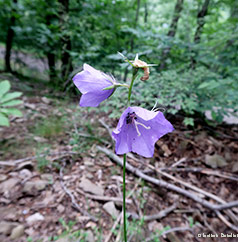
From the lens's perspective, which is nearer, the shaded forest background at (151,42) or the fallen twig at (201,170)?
the fallen twig at (201,170)

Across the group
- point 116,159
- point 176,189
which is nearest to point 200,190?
point 176,189

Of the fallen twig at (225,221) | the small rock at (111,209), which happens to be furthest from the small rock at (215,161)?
the small rock at (111,209)

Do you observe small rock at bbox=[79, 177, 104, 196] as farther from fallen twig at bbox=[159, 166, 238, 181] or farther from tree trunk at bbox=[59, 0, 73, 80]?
tree trunk at bbox=[59, 0, 73, 80]

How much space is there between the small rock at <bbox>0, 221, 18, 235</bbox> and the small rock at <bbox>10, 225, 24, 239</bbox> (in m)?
0.04

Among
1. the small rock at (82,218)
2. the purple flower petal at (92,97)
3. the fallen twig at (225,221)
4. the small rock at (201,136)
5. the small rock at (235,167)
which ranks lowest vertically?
the fallen twig at (225,221)

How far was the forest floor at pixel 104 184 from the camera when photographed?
175 centimetres

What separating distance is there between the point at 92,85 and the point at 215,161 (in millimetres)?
2860

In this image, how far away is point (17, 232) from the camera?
156cm

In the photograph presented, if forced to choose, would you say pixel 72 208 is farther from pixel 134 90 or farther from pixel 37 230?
pixel 134 90

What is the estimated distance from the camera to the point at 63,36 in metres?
4.53

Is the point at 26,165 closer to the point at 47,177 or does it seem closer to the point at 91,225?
the point at 47,177

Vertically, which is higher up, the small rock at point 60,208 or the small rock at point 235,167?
the small rock at point 235,167

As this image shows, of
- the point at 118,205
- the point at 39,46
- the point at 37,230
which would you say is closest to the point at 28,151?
the point at 37,230

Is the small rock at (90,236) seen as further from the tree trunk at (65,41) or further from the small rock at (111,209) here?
the tree trunk at (65,41)
